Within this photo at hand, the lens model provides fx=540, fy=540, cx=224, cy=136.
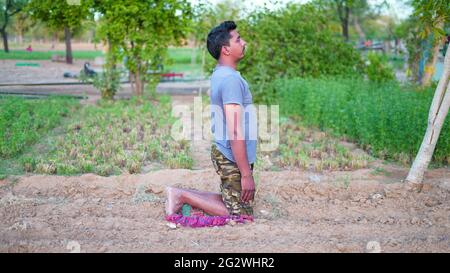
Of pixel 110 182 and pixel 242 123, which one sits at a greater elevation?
pixel 242 123

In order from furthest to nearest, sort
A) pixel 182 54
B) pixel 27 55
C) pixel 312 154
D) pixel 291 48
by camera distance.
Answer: pixel 182 54 → pixel 291 48 → pixel 27 55 → pixel 312 154

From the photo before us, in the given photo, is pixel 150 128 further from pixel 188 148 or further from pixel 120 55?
pixel 120 55

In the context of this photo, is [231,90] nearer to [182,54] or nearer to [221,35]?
[221,35]

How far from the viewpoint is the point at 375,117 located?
7.04 metres

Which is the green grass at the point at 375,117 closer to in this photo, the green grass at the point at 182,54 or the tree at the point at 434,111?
the tree at the point at 434,111

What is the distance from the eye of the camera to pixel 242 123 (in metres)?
3.97

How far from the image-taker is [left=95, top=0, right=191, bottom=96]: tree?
11680 millimetres

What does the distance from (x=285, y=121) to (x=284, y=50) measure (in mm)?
3159

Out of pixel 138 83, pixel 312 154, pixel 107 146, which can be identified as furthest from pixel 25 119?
pixel 138 83

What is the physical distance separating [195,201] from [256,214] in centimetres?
66

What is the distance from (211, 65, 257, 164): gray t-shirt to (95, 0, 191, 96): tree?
782 cm

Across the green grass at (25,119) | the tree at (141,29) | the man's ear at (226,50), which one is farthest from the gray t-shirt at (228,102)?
the tree at (141,29)
